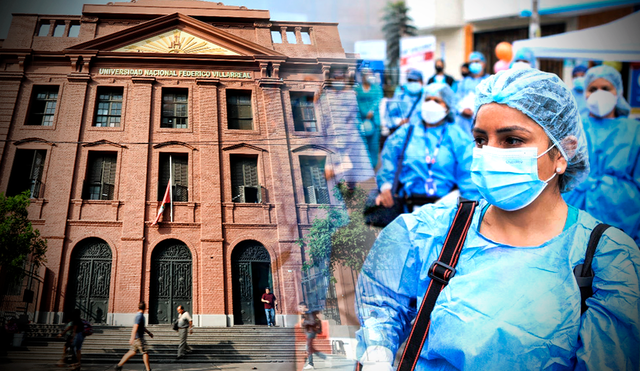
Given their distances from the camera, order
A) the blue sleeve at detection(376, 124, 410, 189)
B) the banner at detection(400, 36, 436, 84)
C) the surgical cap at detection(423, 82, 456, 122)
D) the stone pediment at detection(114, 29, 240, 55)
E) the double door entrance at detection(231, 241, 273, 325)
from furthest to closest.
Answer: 1. the banner at detection(400, 36, 436, 84)
2. the surgical cap at detection(423, 82, 456, 122)
3. the blue sleeve at detection(376, 124, 410, 189)
4. the stone pediment at detection(114, 29, 240, 55)
5. the double door entrance at detection(231, 241, 273, 325)

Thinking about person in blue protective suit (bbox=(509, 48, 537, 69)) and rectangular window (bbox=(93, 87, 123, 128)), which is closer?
rectangular window (bbox=(93, 87, 123, 128))

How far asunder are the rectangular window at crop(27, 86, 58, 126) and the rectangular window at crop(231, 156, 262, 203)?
79 centimetres

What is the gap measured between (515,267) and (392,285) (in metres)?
0.59

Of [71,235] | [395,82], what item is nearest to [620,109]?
[395,82]

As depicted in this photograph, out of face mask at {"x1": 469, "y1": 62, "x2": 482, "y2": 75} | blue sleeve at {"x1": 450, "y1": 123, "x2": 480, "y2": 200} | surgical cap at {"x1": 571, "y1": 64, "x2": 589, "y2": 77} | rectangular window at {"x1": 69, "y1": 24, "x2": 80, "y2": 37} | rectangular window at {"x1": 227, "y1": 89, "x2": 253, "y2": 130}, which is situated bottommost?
rectangular window at {"x1": 227, "y1": 89, "x2": 253, "y2": 130}

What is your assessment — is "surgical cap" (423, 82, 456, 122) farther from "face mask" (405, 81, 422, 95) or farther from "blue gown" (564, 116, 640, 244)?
"blue gown" (564, 116, 640, 244)

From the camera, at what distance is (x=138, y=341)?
81.5 inches

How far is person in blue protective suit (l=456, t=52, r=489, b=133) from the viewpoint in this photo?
6.05 m

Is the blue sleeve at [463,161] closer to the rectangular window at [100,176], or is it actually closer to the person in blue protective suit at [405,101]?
Result: the person in blue protective suit at [405,101]

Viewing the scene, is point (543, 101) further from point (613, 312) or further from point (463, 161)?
point (463, 161)

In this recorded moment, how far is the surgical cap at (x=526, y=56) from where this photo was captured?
255 inches

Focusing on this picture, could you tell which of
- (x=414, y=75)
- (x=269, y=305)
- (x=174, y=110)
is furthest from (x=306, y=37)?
(x=414, y=75)

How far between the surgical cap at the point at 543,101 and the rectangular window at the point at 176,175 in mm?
1429

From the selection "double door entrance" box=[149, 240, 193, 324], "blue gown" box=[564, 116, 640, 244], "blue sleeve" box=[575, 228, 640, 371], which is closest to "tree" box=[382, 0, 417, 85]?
"blue gown" box=[564, 116, 640, 244]
